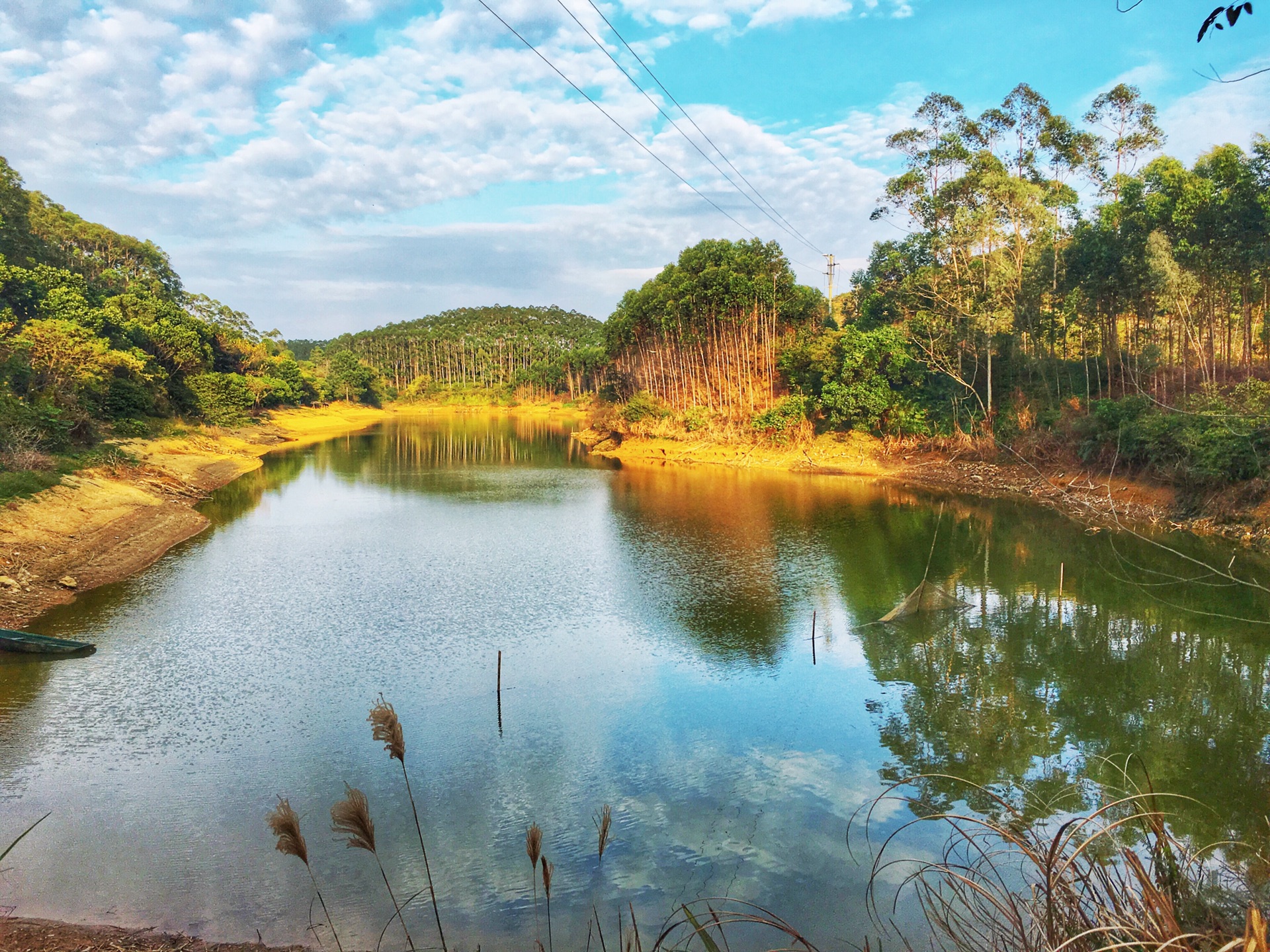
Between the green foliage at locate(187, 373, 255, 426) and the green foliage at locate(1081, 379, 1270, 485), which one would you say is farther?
the green foliage at locate(187, 373, 255, 426)

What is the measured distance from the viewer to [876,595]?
17.2m

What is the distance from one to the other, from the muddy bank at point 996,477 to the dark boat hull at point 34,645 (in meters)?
22.1

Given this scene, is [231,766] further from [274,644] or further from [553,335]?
[553,335]

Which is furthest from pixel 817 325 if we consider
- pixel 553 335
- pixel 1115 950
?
pixel 553 335

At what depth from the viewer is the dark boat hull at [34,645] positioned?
1285cm

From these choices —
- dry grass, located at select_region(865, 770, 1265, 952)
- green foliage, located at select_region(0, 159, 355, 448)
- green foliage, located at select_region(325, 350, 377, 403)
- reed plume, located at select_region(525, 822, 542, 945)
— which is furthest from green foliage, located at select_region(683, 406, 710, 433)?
green foliage, located at select_region(325, 350, 377, 403)

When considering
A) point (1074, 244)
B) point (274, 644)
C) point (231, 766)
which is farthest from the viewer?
point (1074, 244)

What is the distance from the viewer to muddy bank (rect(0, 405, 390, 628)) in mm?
16375

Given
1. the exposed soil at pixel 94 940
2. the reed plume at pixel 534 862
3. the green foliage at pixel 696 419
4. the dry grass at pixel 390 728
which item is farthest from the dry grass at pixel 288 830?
the green foliage at pixel 696 419

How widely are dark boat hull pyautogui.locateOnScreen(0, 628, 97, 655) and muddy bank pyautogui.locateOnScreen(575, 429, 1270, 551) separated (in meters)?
22.1

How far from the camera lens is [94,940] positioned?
6285mm

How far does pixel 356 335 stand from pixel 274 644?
12623 cm

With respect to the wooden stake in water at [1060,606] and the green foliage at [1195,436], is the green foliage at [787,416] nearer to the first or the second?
the green foliage at [1195,436]

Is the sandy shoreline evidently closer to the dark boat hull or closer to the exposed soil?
the dark boat hull
